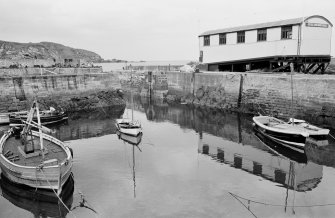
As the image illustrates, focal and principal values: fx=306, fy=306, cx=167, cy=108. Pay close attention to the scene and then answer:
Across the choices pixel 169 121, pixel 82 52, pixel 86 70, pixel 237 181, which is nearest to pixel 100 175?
pixel 237 181

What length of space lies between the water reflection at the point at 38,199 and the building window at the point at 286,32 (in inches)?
1154

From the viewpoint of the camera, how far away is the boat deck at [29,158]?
17.0m

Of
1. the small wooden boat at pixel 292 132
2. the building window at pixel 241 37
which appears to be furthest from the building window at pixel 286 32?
the small wooden boat at pixel 292 132

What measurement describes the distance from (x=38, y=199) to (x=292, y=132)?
1813 centimetres

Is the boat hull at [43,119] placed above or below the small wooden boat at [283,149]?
above

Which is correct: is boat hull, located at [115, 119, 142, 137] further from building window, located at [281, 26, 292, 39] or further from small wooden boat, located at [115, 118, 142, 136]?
building window, located at [281, 26, 292, 39]

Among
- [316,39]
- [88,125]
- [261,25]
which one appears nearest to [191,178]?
[88,125]

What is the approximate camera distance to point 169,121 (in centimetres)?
3578

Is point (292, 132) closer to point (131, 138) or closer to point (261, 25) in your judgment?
point (131, 138)

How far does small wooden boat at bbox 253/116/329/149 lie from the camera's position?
76.2 feet

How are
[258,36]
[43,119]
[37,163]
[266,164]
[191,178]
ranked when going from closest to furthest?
[37,163] < [191,178] < [266,164] < [43,119] < [258,36]

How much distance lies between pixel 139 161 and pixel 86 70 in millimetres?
31630

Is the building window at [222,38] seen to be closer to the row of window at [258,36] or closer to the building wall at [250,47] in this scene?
the row of window at [258,36]

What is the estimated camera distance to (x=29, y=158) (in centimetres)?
1731
